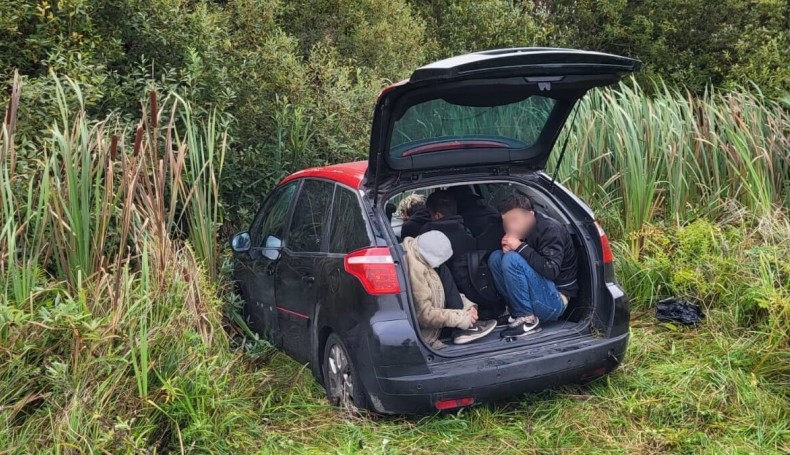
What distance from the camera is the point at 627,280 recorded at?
19.7 ft

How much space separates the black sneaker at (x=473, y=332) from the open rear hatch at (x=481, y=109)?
0.97m

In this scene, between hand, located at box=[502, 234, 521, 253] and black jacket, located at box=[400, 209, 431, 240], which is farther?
black jacket, located at box=[400, 209, 431, 240]

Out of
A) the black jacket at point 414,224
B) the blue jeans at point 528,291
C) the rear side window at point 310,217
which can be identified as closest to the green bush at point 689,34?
the black jacket at point 414,224

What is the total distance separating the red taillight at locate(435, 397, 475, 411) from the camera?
3.94 meters

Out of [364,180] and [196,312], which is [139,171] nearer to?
[196,312]

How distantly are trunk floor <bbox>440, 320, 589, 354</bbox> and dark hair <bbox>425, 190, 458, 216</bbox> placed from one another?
906mm

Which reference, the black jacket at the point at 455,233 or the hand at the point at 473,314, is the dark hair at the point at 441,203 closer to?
the black jacket at the point at 455,233

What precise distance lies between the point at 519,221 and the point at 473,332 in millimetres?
809

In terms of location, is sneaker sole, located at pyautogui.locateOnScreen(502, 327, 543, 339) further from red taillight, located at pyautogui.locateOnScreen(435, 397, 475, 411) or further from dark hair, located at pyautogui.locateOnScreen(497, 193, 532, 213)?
dark hair, located at pyautogui.locateOnScreen(497, 193, 532, 213)

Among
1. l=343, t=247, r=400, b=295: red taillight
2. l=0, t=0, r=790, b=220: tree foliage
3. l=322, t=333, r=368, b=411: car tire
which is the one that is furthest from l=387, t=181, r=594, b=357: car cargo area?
l=0, t=0, r=790, b=220: tree foliage

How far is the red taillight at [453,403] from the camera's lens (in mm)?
3938

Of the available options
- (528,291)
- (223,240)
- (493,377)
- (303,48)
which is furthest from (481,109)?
(303,48)

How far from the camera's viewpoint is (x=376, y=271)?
4012 millimetres

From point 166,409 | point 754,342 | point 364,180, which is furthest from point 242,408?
point 754,342
